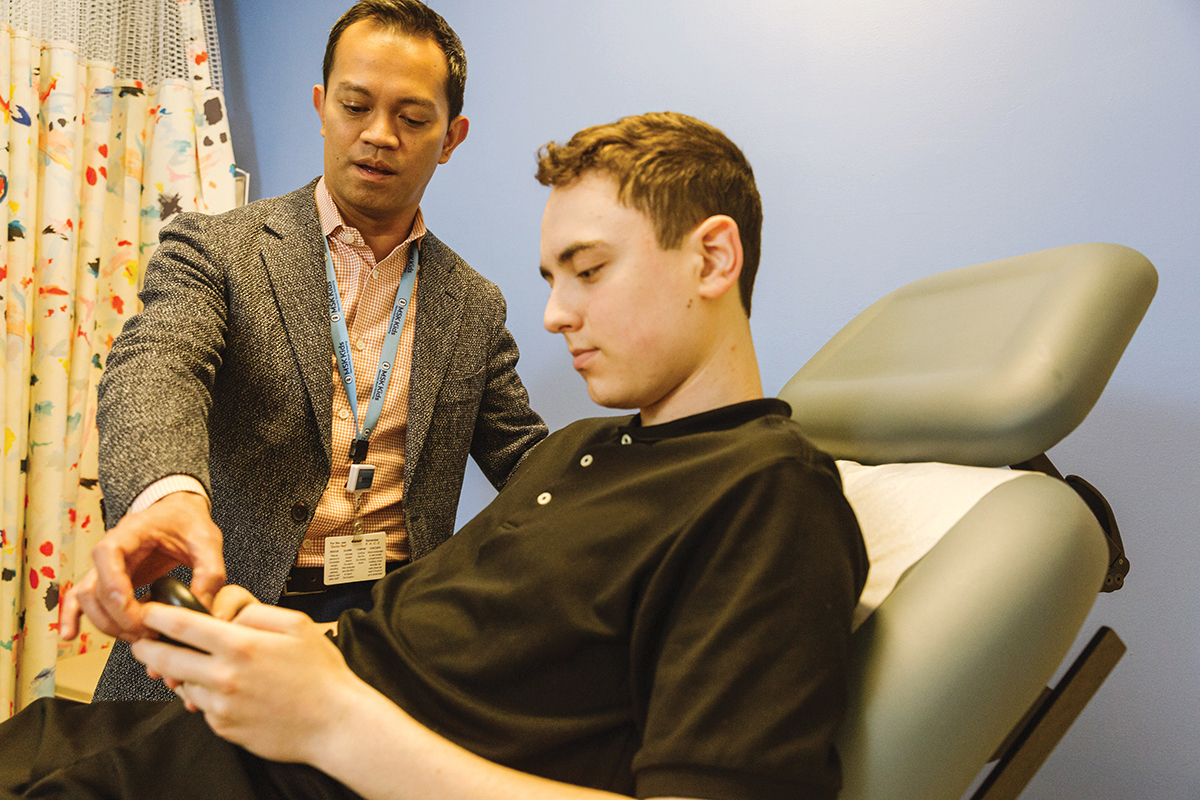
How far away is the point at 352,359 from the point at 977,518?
1018mm

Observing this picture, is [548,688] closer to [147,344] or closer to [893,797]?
[893,797]

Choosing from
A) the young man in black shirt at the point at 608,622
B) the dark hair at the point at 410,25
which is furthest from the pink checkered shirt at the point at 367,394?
the young man in black shirt at the point at 608,622

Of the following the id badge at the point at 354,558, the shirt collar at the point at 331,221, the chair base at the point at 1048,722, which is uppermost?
the shirt collar at the point at 331,221

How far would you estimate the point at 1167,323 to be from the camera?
112cm

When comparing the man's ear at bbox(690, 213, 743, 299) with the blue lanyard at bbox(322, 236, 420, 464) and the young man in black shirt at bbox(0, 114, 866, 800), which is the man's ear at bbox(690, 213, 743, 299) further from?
the blue lanyard at bbox(322, 236, 420, 464)

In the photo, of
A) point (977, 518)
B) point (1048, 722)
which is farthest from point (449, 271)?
point (1048, 722)

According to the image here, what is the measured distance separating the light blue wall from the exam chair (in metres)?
0.38

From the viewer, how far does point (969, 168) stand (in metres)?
1.26

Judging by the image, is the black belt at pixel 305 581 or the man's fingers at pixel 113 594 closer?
the man's fingers at pixel 113 594

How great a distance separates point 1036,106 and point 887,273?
1.11 feet

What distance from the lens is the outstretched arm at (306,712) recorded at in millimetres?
599

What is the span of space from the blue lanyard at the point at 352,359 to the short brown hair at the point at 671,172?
1.93 feet

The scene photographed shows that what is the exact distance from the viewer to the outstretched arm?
599 millimetres

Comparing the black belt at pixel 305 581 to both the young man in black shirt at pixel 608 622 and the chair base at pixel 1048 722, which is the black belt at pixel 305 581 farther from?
the chair base at pixel 1048 722
